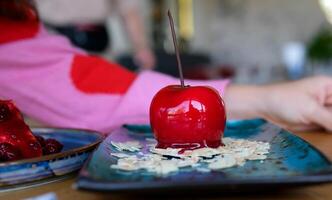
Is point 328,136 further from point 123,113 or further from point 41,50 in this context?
point 41,50

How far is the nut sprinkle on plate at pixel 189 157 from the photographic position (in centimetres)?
39

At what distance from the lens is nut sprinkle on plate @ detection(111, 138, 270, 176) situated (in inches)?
15.4

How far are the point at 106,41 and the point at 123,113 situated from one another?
1.04 metres

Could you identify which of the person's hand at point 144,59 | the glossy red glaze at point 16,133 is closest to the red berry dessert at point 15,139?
the glossy red glaze at point 16,133

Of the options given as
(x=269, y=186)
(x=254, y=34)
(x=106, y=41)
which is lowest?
(x=269, y=186)

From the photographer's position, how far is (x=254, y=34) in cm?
473

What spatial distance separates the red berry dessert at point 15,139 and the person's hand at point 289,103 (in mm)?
295

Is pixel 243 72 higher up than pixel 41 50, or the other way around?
pixel 243 72

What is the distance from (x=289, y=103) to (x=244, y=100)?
59 millimetres

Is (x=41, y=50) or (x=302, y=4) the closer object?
(x=41, y=50)

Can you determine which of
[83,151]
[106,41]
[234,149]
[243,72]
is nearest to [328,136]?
[234,149]

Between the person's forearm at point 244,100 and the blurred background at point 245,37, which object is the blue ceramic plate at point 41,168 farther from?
the blurred background at point 245,37

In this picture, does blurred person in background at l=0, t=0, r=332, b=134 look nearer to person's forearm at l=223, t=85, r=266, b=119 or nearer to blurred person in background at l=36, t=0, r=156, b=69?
person's forearm at l=223, t=85, r=266, b=119

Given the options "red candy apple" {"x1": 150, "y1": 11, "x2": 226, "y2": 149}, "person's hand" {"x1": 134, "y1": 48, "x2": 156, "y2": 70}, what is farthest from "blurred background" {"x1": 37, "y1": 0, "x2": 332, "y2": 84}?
"red candy apple" {"x1": 150, "y1": 11, "x2": 226, "y2": 149}
